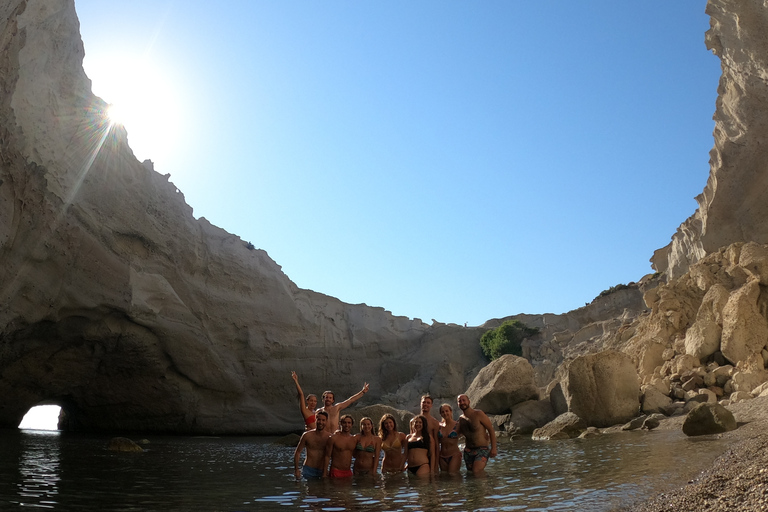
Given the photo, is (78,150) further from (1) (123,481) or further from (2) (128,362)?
(1) (123,481)

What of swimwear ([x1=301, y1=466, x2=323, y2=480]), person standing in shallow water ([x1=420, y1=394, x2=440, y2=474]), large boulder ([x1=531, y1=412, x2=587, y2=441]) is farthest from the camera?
large boulder ([x1=531, y1=412, x2=587, y2=441])

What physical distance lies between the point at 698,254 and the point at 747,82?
1161 cm

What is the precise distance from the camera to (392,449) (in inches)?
405

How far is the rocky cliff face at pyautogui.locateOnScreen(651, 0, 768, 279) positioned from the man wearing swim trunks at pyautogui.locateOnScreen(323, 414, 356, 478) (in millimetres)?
13455

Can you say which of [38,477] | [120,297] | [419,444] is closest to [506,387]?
[419,444]

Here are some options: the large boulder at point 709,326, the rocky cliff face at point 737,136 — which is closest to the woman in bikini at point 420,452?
the rocky cliff face at point 737,136

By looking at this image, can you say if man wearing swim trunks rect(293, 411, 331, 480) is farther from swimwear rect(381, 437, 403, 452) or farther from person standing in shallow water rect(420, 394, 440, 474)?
person standing in shallow water rect(420, 394, 440, 474)

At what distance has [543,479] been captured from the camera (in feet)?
26.6

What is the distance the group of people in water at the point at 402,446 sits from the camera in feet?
31.3

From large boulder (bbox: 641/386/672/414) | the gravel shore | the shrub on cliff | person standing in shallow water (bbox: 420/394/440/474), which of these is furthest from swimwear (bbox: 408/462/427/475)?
the shrub on cliff

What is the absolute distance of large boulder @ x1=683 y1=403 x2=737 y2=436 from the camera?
11.6 meters

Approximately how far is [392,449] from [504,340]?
31221mm

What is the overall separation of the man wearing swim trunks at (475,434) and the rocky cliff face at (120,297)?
479 inches

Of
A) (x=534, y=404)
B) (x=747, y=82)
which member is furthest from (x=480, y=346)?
(x=747, y=82)
